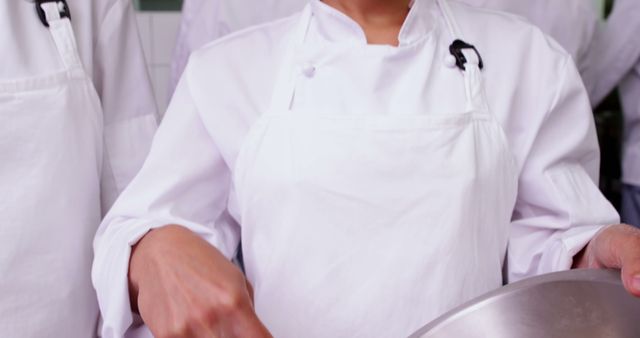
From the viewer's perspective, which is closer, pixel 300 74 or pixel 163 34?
pixel 300 74

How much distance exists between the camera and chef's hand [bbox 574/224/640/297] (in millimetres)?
667

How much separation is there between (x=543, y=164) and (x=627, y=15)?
0.80 metres

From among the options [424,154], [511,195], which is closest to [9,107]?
[424,154]

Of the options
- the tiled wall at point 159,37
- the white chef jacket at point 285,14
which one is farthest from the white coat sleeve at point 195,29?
the tiled wall at point 159,37

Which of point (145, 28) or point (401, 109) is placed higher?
point (401, 109)

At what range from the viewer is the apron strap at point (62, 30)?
901 mm

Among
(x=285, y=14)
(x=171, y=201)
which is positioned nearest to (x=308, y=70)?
(x=171, y=201)

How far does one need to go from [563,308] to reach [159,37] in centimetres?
143

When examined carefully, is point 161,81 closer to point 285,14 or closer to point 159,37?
point 159,37

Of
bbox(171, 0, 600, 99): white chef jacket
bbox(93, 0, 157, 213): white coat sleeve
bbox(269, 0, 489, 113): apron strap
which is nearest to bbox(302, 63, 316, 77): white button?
bbox(269, 0, 489, 113): apron strap

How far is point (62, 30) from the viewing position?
908 mm

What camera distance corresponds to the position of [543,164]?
35.3 inches

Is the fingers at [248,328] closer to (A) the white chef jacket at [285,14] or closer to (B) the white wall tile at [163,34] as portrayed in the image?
(A) the white chef jacket at [285,14]

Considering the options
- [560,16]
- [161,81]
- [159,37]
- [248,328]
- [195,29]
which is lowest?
[161,81]
